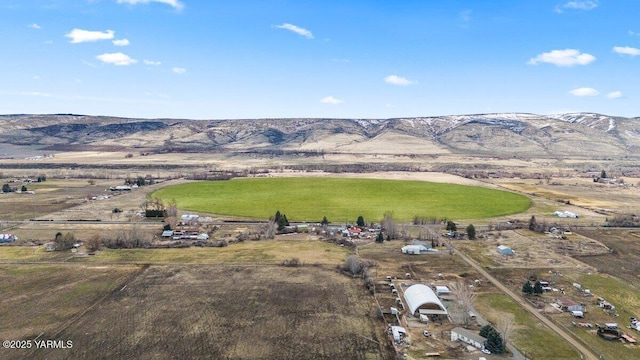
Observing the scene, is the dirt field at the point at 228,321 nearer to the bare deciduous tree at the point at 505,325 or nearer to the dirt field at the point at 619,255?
the bare deciduous tree at the point at 505,325

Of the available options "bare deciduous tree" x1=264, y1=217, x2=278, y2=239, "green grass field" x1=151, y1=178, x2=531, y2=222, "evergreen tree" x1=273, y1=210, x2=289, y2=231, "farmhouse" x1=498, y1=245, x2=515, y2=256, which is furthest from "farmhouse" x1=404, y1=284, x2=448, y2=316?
"green grass field" x1=151, y1=178, x2=531, y2=222

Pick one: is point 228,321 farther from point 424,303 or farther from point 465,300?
point 465,300

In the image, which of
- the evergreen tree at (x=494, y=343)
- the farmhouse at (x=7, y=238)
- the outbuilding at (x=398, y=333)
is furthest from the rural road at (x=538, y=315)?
the farmhouse at (x=7, y=238)

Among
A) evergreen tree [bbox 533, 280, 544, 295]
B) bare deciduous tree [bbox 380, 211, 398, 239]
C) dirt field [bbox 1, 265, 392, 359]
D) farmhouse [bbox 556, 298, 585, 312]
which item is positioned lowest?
dirt field [bbox 1, 265, 392, 359]

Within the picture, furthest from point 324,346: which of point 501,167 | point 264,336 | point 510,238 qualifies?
point 501,167

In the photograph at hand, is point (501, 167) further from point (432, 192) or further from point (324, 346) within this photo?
point (324, 346)

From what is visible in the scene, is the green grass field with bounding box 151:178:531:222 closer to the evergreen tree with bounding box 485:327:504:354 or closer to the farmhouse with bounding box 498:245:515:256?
the farmhouse with bounding box 498:245:515:256
